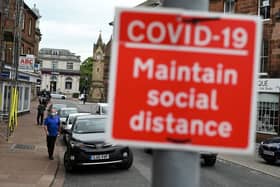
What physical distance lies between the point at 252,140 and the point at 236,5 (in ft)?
102

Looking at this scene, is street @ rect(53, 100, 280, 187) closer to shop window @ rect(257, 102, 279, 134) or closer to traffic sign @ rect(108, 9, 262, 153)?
traffic sign @ rect(108, 9, 262, 153)

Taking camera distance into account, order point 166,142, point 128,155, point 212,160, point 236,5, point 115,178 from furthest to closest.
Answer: point 236,5 → point 212,160 → point 128,155 → point 115,178 → point 166,142

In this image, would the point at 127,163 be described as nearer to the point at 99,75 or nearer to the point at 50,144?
the point at 50,144

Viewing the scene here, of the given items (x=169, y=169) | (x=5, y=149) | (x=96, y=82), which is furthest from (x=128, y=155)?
(x=96, y=82)

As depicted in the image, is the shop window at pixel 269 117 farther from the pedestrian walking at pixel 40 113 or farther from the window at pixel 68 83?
the window at pixel 68 83

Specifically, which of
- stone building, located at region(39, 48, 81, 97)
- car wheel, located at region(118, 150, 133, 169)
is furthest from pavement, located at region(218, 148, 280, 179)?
stone building, located at region(39, 48, 81, 97)

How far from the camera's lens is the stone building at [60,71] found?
125125 millimetres

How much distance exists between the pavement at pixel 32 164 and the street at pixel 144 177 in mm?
470

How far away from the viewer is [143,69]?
2518mm

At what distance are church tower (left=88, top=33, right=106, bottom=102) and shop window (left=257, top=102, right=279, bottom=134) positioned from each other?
5811 centimetres

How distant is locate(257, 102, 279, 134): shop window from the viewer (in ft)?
92.0

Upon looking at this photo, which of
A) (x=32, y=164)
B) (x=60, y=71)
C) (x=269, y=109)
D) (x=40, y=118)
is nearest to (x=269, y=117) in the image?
(x=269, y=109)

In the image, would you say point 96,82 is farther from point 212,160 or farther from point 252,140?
point 252,140

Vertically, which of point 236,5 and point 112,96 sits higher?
point 236,5
